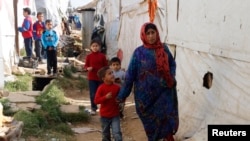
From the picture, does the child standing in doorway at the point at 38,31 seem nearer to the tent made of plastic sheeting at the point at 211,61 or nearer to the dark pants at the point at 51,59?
the dark pants at the point at 51,59

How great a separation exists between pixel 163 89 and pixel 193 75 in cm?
82

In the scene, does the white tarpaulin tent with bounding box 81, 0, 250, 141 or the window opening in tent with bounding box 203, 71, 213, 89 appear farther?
the window opening in tent with bounding box 203, 71, 213, 89

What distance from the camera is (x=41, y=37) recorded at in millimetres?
11539

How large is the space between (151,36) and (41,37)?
8.13 metres

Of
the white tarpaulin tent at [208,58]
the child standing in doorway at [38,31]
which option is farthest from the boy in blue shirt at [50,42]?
the white tarpaulin tent at [208,58]

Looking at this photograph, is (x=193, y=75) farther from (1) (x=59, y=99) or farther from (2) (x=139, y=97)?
(1) (x=59, y=99)

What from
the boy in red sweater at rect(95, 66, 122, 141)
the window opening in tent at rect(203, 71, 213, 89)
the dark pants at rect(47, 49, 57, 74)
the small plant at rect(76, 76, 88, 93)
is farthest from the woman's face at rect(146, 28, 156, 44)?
the dark pants at rect(47, 49, 57, 74)

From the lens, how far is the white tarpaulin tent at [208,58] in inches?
139

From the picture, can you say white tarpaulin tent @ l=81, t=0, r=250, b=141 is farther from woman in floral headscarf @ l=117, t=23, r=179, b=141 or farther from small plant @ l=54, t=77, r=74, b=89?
small plant @ l=54, t=77, r=74, b=89

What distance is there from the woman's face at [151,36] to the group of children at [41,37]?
21.5 feet

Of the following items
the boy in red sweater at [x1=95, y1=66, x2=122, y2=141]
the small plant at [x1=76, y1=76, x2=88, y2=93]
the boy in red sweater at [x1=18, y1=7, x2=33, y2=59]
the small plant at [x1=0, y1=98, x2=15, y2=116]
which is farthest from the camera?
the boy in red sweater at [x1=18, y1=7, x2=33, y2=59]

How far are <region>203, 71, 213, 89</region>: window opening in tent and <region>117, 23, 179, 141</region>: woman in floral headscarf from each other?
1.44 ft

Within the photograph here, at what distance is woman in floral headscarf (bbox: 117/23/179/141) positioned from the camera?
12.9 feet

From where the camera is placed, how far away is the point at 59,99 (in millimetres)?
7594
